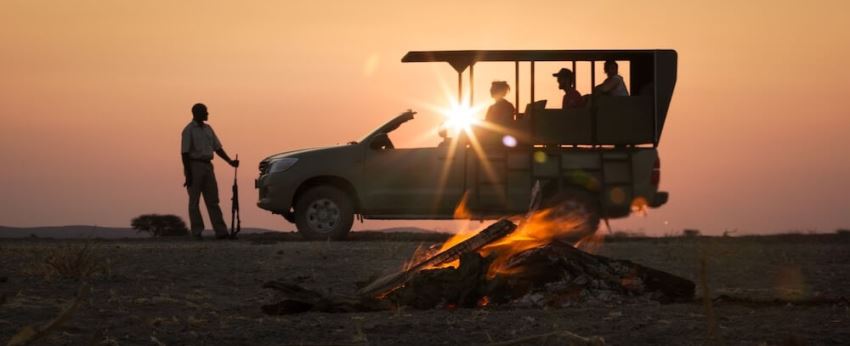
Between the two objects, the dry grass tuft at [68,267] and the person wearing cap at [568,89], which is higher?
the person wearing cap at [568,89]

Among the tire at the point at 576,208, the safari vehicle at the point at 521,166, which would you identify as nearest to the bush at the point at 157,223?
the safari vehicle at the point at 521,166

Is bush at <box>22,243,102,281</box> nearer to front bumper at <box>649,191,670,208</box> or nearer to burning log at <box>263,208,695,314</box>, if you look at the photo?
burning log at <box>263,208,695,314</box>

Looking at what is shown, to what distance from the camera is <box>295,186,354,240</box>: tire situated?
17234mm

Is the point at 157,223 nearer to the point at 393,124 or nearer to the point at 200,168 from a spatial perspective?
the point at 200,168

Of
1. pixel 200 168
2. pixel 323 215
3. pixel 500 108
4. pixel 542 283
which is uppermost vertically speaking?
pixel 500 108

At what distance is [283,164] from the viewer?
690 inches

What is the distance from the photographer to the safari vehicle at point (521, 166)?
53.7 ft

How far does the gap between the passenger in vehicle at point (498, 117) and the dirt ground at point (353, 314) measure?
2897mm

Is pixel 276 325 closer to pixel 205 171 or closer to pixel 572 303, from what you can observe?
pixel 572 303

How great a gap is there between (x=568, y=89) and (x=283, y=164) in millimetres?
4412

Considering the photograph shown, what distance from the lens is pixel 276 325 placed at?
273 inches

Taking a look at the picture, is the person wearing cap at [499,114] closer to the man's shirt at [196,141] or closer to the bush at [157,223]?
the man's shirt at [196,141]

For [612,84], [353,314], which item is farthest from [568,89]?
[353,314]

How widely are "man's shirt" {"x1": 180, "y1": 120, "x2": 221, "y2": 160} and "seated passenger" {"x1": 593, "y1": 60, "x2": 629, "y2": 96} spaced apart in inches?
233
